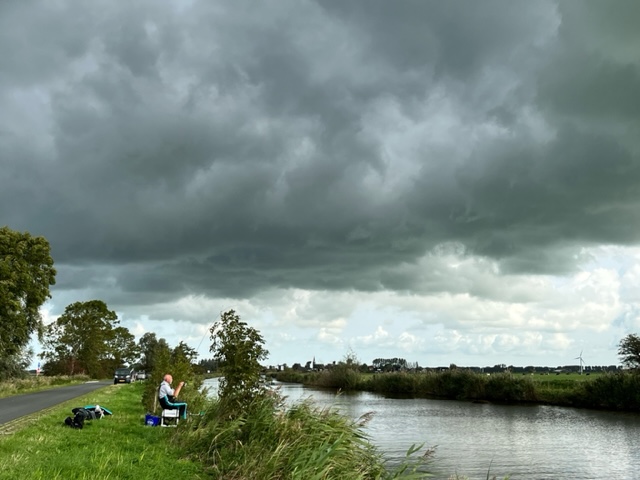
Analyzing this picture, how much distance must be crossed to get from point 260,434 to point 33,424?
8625 mm

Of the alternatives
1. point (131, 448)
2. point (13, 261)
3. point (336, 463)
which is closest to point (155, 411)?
point (131, 448)

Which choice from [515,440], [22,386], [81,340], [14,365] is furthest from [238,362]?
[81,340]

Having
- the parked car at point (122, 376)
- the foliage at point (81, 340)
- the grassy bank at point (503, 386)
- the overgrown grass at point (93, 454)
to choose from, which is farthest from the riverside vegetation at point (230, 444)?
the foliage at point (81, 340)

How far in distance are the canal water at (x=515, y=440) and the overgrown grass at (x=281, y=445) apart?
5.65 feet

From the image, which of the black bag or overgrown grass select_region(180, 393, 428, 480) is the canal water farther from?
the black bag

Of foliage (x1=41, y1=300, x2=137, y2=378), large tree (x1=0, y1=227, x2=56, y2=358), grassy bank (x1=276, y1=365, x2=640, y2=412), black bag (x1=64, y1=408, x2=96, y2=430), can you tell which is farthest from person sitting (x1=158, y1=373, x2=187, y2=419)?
foliage (x1=41, y1=300, x2=137, y2=378)

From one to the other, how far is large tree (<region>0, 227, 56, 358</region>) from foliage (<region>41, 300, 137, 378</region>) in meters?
43.6

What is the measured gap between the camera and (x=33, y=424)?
735 inches

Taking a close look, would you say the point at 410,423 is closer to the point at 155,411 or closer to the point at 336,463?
the point at 155,411

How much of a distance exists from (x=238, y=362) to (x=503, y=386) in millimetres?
57704

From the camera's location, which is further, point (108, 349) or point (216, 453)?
point (108, 349)

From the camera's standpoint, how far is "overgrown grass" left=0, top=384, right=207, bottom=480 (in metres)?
10.8

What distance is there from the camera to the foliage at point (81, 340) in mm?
94562

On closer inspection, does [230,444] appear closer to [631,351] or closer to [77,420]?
[77,420]
